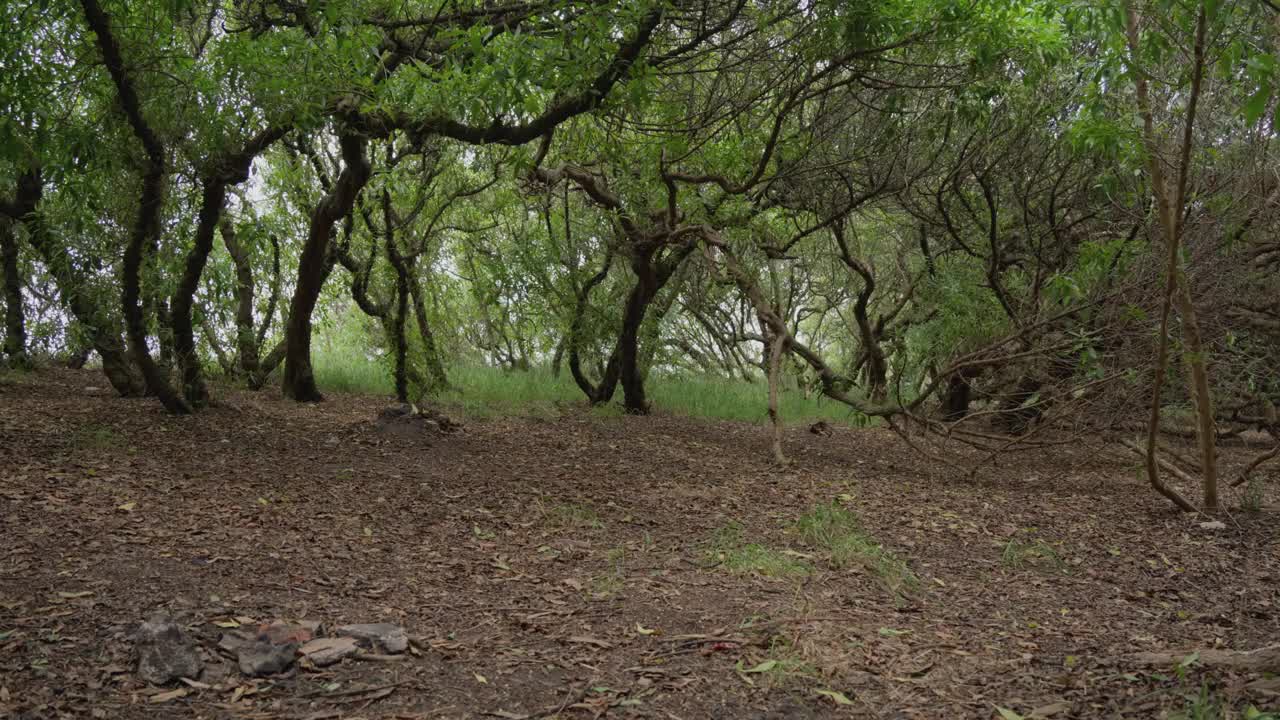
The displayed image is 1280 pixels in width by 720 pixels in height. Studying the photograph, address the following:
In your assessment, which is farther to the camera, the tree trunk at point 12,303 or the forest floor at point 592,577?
the tree trunk at point 12,303

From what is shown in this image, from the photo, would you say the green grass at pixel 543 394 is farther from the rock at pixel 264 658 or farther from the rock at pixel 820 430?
the rock at pixel 264 658

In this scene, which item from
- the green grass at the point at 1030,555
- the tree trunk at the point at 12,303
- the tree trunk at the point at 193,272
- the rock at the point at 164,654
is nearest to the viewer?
the rock at the point at 164,654

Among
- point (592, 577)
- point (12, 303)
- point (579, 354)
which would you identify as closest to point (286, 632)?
point (592, 577)

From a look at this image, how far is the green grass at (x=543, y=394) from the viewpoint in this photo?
957cm

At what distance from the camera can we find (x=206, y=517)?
14.8 ft

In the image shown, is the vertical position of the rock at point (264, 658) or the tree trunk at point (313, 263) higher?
the tree trunk at point (313, 263)

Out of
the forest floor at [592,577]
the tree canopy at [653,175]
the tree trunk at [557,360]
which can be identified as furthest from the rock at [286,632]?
the tree trunk at [557,360]

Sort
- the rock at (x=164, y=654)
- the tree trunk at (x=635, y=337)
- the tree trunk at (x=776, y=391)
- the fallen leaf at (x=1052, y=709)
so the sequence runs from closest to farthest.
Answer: the fallen leaf at (x=1052, y=709)
the rock at (x=164, y=654)
the tree trunk at (x=776, y=391)
the tree trunk at (x=635, y=337)

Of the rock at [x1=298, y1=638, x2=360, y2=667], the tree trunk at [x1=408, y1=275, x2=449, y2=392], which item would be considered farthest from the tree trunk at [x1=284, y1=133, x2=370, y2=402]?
the rock at [x1=298, y1=638, x2=360, y2=667]

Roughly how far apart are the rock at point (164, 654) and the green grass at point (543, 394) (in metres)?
5.60

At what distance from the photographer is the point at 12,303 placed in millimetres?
7625

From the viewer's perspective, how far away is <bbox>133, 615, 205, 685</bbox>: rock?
2.82 metres

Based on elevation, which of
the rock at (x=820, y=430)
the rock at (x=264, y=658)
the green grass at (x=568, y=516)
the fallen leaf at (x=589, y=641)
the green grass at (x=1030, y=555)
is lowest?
the fallen leaf at (x=589, y=641)

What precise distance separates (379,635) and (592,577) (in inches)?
45.7
